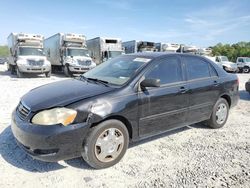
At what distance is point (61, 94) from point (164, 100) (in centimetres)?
165

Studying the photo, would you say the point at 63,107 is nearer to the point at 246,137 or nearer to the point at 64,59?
the point at 246,137

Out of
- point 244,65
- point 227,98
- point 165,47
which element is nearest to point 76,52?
point 165,47

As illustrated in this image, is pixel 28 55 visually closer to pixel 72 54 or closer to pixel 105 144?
pixel 72 54

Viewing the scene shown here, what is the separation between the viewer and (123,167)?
364 cm

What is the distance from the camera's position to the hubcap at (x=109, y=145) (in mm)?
3523

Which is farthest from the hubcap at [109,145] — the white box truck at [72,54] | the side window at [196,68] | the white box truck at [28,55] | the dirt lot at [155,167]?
the white box truck at [72,54]

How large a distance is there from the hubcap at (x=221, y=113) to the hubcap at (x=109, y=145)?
2643 millimetres

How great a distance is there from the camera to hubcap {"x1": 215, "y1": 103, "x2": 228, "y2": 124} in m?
5.44

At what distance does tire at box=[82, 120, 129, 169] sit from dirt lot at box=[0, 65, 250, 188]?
4.8 inches

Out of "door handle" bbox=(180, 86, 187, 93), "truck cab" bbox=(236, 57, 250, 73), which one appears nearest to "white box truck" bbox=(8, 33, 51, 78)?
"door handle" bbox=(180, 86, 187, 93)

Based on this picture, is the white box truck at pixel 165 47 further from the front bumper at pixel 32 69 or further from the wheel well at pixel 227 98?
the wheel well at pixel 227 98

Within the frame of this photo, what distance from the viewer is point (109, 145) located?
361cm

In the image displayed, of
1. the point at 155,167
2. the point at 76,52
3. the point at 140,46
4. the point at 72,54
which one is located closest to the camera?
the point at 155,167

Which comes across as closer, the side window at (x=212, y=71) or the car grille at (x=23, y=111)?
the car grille at (x=23, y=111)
